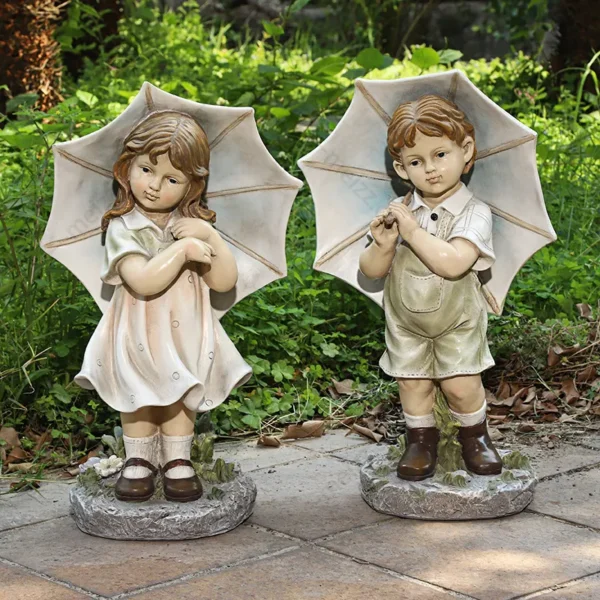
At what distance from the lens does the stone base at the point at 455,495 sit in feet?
11.9

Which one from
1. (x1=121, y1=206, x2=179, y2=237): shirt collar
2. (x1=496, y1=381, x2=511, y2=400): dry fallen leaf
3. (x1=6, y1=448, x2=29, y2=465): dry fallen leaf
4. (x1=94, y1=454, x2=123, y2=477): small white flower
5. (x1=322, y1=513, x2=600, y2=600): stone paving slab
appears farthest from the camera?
(x1=496, y1=381, x2=511, y2=400): dry fallen leaf

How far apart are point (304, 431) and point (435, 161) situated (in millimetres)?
1657

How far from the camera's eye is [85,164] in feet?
11.8

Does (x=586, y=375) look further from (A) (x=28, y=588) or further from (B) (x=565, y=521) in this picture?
(A) (x=28, y=588)

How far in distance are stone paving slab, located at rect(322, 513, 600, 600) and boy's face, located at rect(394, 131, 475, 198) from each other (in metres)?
1.13

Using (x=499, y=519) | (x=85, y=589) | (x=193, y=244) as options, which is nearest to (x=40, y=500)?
(x=85, y=589)

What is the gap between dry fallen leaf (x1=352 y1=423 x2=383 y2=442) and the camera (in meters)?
4.71

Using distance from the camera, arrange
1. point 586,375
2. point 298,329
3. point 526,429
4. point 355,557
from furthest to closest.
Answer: point 298,329
point 586,375
point 526,429
point 355,557

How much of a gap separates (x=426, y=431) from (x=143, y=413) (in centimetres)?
98

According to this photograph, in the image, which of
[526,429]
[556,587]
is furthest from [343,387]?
[556,587]

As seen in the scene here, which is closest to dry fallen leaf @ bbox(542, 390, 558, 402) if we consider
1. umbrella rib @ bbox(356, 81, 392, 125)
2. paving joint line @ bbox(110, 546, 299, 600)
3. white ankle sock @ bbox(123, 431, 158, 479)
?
umbrella rib @ bbox(356, 81, 392, 125)

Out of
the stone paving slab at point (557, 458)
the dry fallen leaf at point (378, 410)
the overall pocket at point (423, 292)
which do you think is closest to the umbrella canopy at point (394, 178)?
the overall pocket at point (423, 292)

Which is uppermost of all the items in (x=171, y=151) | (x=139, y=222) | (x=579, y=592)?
(x=171, y=151)

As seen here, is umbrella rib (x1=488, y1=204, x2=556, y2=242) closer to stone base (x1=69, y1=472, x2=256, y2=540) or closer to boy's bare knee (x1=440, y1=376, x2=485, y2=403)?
boy's bare knee (x1=440, y1=376, x2=485, y2=403)
